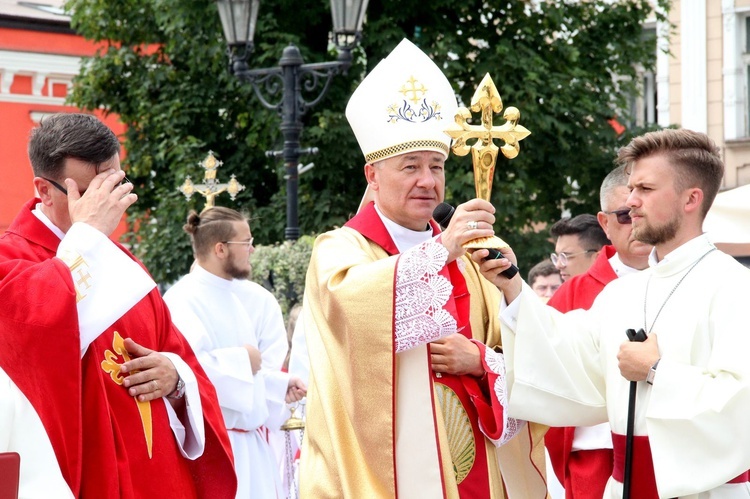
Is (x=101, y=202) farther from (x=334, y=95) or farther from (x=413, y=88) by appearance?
(x=334, y=95)

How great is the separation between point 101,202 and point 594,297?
2.86m

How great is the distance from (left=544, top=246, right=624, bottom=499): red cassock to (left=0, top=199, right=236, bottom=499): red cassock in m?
1.75

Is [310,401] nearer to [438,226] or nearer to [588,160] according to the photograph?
[438,226]

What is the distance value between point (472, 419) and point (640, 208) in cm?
96

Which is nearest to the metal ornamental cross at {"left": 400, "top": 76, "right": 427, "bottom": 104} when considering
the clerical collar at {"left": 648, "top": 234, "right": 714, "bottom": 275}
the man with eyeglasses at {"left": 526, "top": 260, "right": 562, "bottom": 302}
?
the clerical collar at {"left": 648, "top": 234, "right": 714, "bottom": 275}

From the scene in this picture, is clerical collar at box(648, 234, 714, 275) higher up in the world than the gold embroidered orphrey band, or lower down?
lower down

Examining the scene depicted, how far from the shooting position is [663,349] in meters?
4.23

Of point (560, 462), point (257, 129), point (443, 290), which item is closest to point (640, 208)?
point (443, 290)

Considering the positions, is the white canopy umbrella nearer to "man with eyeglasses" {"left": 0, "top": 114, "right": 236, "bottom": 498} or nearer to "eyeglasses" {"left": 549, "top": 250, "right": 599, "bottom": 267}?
"eyeglasses" {"left": 549, "top": 250, "right": 599, "bottom": 267}

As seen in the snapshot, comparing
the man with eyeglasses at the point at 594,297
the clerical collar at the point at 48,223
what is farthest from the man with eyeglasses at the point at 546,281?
the clerical collar at the point at 48,223

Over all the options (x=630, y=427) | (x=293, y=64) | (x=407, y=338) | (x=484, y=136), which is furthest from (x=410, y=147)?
(x=293, y=64)

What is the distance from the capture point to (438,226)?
472 centimetres

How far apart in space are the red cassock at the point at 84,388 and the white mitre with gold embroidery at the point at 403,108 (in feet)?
3.40

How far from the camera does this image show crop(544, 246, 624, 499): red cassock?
5.34 meters
